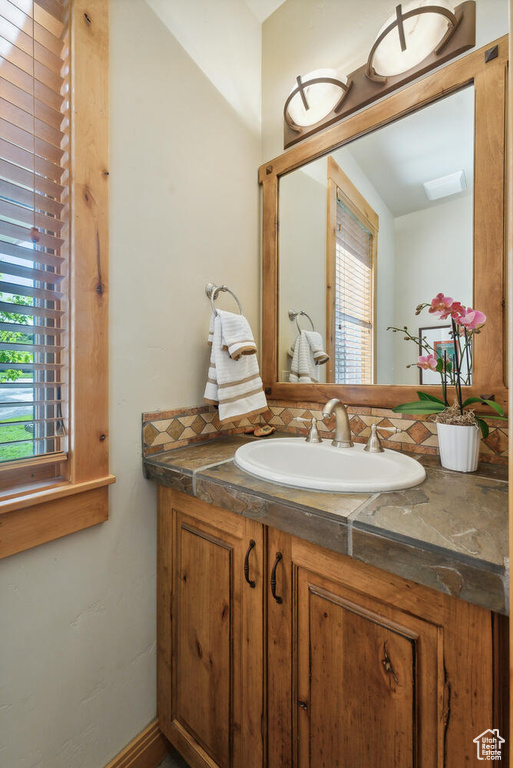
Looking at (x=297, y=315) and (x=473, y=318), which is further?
(x=297, y=315)

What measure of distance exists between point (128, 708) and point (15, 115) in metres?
1.60

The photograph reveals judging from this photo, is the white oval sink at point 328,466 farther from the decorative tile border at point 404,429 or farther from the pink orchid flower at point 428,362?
the pink orchid flower at point 428,362

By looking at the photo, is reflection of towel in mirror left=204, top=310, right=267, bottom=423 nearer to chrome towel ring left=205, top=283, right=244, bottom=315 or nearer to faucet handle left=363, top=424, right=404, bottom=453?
chrome towel ring left=205, top=283, right=244, bottom=315

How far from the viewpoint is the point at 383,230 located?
1097mm

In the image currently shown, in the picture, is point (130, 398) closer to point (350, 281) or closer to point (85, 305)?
point (85, 305)

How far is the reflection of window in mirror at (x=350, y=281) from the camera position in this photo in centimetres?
114

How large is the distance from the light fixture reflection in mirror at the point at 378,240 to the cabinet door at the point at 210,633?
693 mm

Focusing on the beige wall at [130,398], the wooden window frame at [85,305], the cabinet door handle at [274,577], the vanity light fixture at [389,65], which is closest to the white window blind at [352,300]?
the vanity light fixture at [389,65]

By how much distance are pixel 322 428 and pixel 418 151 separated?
0.99m

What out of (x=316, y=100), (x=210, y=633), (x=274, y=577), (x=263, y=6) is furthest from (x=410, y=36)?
(x=210, y=633)

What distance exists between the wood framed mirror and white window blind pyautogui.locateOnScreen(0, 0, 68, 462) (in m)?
0.82

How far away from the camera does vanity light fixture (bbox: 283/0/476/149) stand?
934 mm

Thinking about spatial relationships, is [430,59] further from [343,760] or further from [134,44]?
[343,760]

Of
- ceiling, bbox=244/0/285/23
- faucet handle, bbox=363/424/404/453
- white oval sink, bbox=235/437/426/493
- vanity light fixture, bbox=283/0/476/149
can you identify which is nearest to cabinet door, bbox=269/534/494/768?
white oval sink, bbox=235/437/426/493
